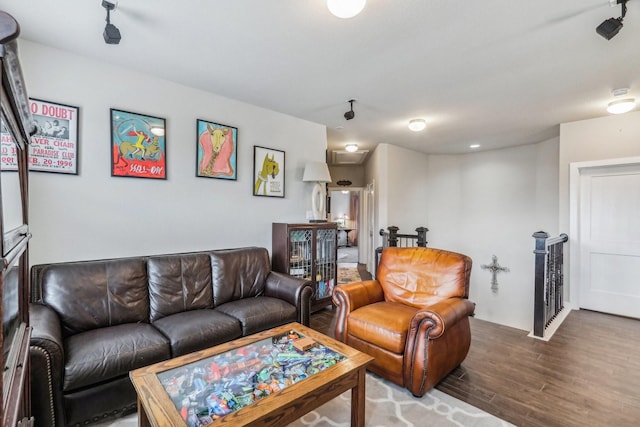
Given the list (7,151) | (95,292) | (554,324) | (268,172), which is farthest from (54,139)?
(554,324)

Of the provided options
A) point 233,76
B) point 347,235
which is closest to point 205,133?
point 233,76

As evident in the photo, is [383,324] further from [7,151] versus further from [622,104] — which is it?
[622,104]

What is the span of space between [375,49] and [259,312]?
7.88ft

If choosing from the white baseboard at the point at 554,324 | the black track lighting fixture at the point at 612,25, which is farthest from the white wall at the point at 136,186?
the white baseboard at the point at 554,324

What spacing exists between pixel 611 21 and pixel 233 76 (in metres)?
2.77

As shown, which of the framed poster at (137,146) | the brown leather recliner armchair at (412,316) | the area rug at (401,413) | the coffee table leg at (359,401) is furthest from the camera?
the framed poster at (137,146)

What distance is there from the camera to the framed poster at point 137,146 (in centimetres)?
265

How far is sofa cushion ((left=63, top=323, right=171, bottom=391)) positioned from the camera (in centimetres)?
171

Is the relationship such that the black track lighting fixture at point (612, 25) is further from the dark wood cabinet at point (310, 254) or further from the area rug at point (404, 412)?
the dark wood cabinet at point (310, 254)

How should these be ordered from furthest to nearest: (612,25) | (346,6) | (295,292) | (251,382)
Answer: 1. (295,292)
2. (612,25)
3. (346,6)
4. (251,382)

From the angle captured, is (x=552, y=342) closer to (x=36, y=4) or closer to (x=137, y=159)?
(x=137, y=159)

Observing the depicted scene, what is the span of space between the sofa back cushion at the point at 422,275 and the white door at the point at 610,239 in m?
2.72

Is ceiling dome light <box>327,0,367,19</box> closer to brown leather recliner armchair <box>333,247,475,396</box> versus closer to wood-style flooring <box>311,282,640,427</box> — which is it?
brown leather recliner armchair <box>333,247,475,396</box>

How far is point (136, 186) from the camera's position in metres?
2.78
